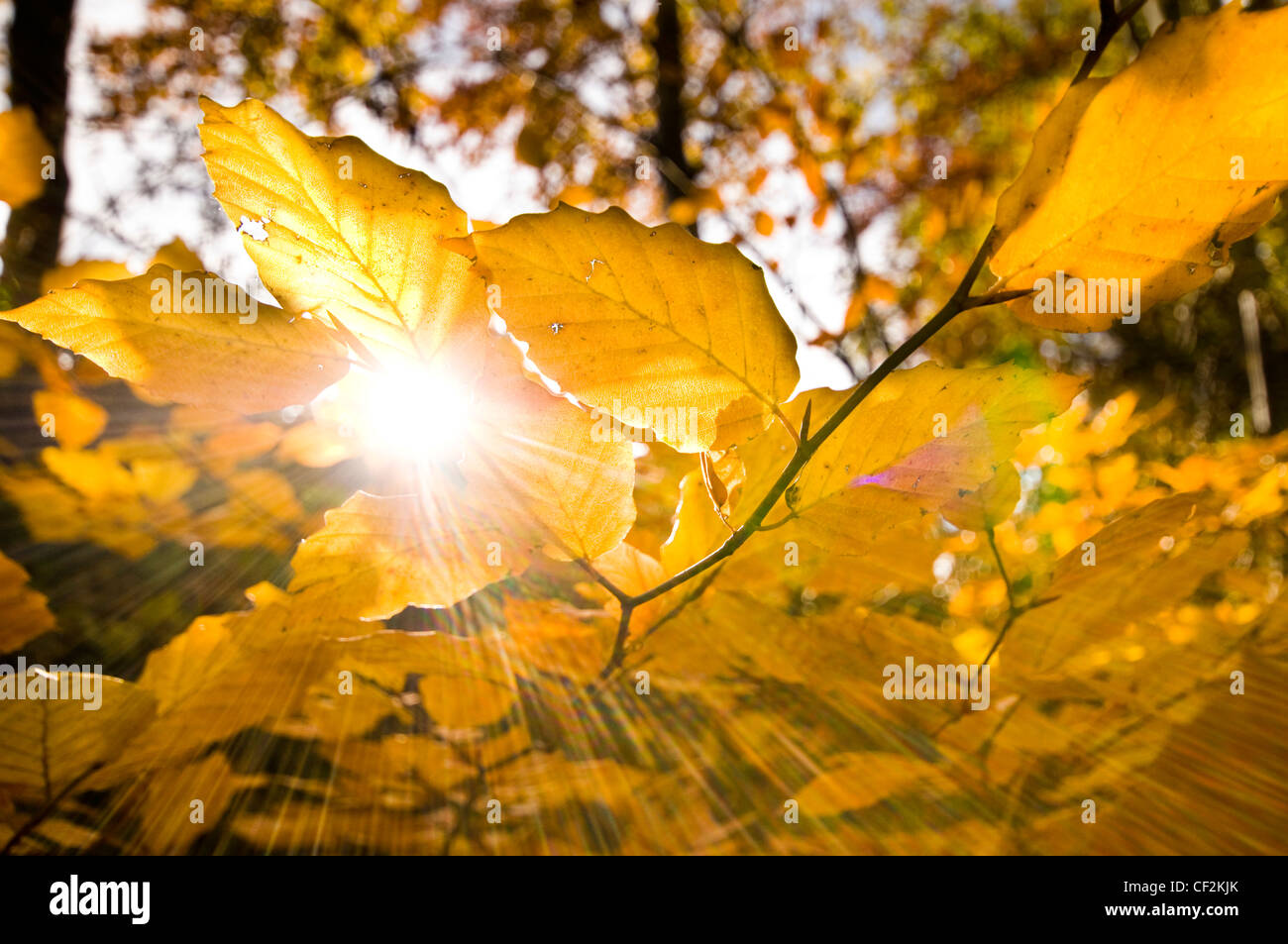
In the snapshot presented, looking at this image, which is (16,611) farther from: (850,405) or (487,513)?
(850,405)

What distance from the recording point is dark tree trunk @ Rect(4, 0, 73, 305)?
0.80 metres

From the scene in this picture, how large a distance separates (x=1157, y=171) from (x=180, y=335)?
27cm

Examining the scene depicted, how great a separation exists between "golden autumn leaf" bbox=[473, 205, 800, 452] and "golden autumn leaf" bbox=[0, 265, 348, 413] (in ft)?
0.24

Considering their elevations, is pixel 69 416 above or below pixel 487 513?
above

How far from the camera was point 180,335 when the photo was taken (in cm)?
22

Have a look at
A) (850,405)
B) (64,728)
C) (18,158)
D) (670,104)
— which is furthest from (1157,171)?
(670,104)

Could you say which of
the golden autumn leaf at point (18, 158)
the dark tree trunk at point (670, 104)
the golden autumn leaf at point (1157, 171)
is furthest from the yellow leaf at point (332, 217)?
the dark tree trunk at point (670, 104)

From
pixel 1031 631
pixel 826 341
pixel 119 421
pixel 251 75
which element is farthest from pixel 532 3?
pixel 1031 631

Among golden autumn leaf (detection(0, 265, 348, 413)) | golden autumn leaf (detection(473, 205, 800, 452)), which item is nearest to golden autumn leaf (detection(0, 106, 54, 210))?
golden autumn leaf (detection(0, 265, 348, 413))

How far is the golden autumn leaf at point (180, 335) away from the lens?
0.22m

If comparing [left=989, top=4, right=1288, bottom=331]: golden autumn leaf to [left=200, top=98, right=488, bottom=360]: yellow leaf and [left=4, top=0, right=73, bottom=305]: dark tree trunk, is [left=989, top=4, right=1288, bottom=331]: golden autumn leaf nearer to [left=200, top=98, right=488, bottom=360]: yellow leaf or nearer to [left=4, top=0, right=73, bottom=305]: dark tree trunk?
[left=200, top=98, right=488, bottom=360]: yellow leaf

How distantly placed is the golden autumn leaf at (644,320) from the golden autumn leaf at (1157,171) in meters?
0.07

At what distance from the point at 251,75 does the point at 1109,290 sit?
4.16m

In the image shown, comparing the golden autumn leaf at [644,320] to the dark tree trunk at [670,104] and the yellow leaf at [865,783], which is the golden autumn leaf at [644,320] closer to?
the yellow leaf at [865,783]
